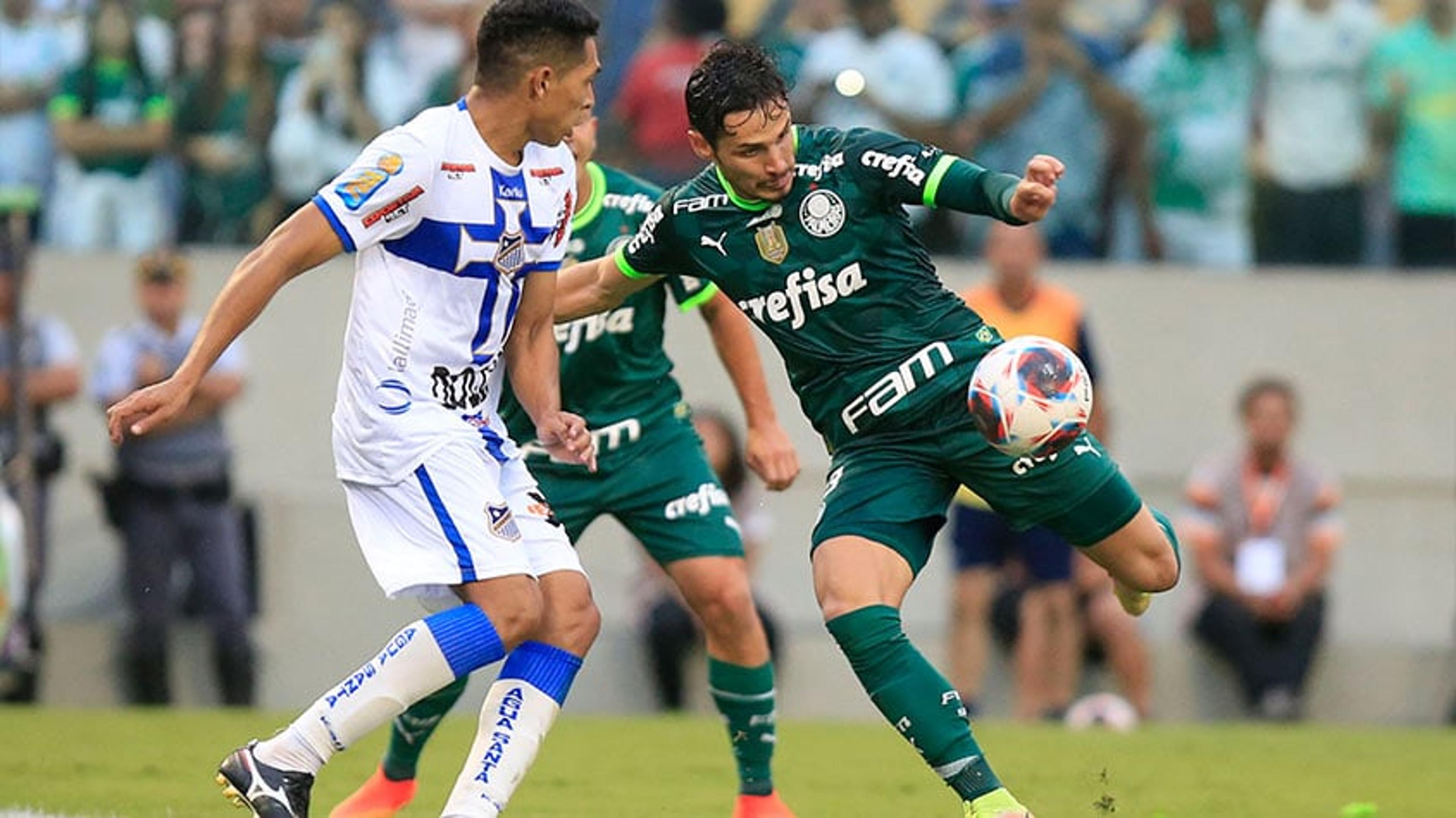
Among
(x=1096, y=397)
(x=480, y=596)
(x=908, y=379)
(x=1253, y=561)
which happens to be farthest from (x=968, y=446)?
(x=1253, y=561)

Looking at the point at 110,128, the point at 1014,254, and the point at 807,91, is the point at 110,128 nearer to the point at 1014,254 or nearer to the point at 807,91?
the point at 807,91

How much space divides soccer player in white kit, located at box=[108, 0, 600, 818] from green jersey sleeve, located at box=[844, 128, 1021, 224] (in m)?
0.83

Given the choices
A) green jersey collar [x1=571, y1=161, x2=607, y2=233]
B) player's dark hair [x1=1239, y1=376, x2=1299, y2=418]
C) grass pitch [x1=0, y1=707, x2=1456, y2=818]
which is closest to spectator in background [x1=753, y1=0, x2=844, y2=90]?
player's dark hair [x1=1239, y1=376, x2=1299, y2=418]

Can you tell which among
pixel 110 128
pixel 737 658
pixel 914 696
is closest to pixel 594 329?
pixel 737 658

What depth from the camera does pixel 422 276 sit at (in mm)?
6797

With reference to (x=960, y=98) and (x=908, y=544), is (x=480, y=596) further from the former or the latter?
(x=960, y=98)

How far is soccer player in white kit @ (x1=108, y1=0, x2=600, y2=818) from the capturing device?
6.62 m

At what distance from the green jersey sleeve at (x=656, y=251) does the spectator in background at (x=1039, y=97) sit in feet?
21.8

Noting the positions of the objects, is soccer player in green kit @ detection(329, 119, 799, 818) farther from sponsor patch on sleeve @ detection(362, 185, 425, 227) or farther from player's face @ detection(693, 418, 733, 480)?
player's face @ detection(693, 418, 733, 480)

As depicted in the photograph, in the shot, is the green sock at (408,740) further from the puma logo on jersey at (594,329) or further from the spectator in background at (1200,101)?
the spectator in background at (1200,101)

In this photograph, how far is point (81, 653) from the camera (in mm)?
13570

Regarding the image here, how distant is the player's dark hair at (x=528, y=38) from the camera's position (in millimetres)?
6801

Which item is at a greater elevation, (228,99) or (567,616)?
(228,99)

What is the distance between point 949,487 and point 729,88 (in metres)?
1.37
